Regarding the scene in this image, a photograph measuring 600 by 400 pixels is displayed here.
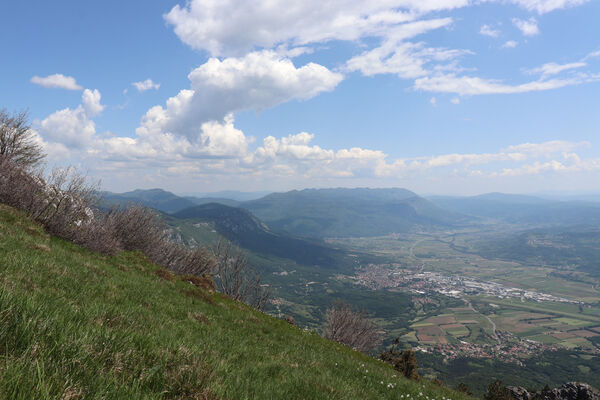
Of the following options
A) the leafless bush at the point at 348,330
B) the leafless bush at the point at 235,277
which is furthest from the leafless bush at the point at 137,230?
the leafless bush at the point at 348,330

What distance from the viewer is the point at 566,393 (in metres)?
26.0

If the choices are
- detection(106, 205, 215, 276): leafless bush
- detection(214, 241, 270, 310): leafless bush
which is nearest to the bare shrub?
detection(106, 205, 215, 276): leafless bush

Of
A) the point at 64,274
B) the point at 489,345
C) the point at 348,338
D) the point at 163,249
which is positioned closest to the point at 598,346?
the point at 489,345

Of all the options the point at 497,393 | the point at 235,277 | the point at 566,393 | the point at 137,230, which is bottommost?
the point at 235,277

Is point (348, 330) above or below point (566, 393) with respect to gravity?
below

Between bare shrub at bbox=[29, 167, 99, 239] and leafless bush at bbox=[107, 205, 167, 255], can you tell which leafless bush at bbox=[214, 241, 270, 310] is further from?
bare shrub at bbox=[29, 167, 99, 239]

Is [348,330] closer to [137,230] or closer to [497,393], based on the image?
[497,393]

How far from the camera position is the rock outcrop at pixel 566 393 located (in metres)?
25.1

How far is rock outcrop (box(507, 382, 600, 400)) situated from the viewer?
25.1 metres

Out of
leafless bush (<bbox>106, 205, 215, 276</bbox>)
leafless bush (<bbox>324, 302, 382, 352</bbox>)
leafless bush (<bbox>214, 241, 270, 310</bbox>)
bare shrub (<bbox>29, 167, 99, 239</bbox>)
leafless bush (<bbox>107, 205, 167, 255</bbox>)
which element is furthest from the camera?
leafless bush (<bbox>214, 241, 270, 310</bbox>)

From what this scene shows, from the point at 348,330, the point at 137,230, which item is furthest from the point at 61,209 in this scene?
the point at 348,330

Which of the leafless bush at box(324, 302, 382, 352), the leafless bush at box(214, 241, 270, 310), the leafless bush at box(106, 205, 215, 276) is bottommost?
the leafless bush at box(324, 302, 382, 352)

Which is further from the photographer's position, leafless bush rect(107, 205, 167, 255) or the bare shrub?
leafless bush rect(107, 205, 167, 255)

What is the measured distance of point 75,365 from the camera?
2.77 m
